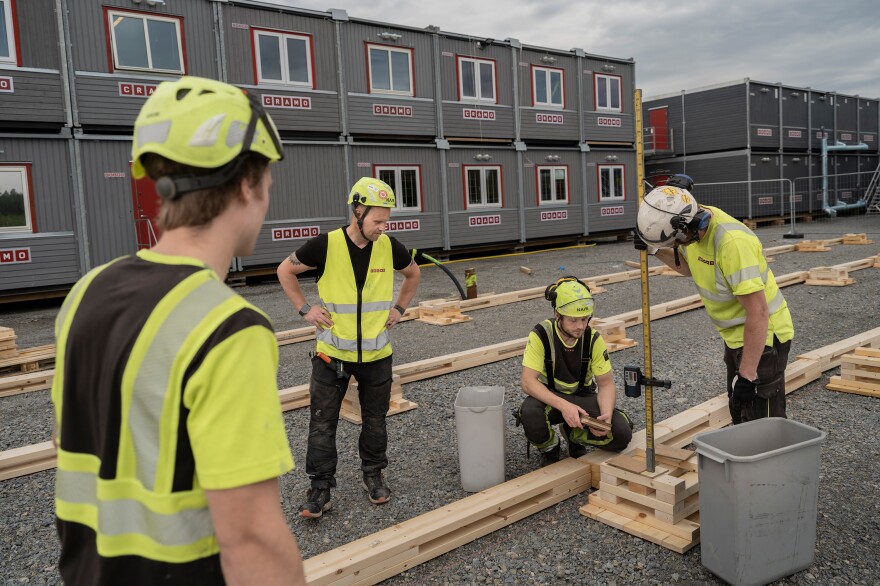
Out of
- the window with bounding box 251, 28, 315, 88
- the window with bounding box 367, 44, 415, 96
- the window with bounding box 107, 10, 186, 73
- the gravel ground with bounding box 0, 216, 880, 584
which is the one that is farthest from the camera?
the window with bounding box 367, 44, 415, 96

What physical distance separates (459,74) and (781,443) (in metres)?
19.0

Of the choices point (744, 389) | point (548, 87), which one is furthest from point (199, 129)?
point (548, 87)

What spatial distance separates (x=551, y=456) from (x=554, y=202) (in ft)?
63.1

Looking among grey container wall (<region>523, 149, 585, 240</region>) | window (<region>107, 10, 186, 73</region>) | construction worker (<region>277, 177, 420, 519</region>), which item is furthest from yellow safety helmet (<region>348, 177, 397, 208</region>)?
grey container wall (<region>523, 149, 585, 240</region>)

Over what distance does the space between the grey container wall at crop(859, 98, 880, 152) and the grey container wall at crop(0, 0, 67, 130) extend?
3990cm

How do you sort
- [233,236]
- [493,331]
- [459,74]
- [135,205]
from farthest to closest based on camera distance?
1. [459,74]
2. [135,205]
3. [493,331]
4. [233,236]

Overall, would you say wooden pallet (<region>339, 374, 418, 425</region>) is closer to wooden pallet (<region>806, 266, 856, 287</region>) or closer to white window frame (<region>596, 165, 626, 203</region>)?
wooden pallet (<region>806, 266, 856, 287</region>)

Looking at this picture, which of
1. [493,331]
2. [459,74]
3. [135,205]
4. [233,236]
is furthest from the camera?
[459,74]

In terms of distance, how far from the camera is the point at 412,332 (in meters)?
10.5

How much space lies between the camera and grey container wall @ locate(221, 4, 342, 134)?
1664 centimetres

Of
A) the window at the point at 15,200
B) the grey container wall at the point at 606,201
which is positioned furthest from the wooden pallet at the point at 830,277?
the window at the point at 15,200

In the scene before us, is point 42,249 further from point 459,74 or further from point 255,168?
point 255,168

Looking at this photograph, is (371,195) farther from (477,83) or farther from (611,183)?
(611,183)

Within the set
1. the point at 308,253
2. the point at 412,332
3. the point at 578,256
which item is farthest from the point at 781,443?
the point at 578,256
